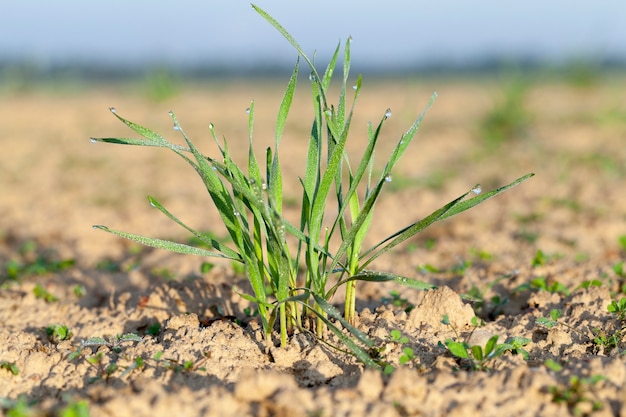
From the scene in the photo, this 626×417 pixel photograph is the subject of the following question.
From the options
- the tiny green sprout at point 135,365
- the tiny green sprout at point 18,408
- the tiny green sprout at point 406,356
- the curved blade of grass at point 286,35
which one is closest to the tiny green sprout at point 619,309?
the tiny green sprout at point 406,356

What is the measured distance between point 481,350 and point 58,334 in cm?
137

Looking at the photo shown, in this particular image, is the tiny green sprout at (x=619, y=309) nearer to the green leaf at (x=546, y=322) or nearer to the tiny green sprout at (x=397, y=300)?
the green leaf at (x=546, y=322)

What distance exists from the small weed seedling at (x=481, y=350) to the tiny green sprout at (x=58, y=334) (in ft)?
4.01

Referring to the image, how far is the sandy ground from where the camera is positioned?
1.67 m

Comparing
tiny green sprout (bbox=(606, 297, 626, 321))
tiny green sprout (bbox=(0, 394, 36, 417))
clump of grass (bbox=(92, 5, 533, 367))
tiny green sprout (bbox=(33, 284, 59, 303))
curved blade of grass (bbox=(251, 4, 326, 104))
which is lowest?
tiny green sprout (bbox=(33, 284, 59, 303))

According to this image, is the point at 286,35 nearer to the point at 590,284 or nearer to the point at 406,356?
the point at 406,356

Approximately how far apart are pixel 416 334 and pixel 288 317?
15.2 inches

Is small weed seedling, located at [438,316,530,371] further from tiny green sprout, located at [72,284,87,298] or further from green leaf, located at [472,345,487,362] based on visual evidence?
tiny green sprout, located at [72,284,87,298]

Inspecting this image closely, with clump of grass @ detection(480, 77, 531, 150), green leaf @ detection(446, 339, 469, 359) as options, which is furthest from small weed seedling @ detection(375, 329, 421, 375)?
clump of grass @ detection(480, 77, 531, 150)

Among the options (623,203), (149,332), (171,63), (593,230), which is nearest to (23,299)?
(149,332)

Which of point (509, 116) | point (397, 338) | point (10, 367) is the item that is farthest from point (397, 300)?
point (509, 116)

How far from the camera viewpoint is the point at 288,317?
210 cm

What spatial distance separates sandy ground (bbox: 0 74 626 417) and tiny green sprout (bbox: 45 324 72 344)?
0.12 feet

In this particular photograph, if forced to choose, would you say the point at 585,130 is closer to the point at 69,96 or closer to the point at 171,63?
the point at 171,63
